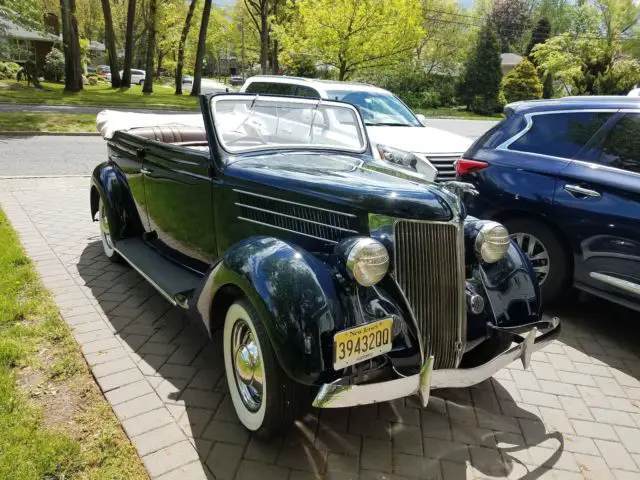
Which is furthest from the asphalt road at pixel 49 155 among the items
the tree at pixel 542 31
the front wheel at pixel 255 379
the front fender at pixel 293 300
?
the tree at pixel 542 31

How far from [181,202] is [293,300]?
6.44 feet

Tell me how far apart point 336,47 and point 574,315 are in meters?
15.4

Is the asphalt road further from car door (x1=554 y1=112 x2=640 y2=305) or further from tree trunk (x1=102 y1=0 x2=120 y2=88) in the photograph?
tree trunk (x1=102 y1=0 x2=120 y2=88)

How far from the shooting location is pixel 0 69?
89.7ft

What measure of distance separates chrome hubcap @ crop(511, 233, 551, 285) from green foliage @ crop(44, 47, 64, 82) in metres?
32.8

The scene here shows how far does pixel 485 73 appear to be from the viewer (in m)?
34.8

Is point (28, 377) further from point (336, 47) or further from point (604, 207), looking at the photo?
point (336, 47)

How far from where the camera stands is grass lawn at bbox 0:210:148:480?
7.60 feet

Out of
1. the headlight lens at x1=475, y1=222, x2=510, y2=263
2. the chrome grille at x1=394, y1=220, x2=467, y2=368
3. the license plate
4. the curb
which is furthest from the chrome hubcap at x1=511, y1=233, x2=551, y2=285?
the curb

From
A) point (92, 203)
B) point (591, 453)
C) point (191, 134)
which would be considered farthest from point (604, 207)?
point (92, 203)

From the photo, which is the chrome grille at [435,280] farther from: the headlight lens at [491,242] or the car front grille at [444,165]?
the car front grille at [444,165]

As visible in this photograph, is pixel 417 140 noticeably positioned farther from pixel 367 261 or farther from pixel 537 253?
pixel 367 261

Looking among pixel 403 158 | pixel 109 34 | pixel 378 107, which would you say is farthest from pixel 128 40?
pixel 403 158

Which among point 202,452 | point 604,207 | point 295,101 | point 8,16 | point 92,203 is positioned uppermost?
point 8,16
